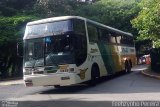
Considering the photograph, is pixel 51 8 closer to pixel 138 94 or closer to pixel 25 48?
pixel 25 48

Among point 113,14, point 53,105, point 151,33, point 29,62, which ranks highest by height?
point 113,14

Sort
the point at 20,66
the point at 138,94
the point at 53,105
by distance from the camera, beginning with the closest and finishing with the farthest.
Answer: the point at 53,105 < the point at 138,94 < the point at 20,66

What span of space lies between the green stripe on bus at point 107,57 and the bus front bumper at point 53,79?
4329 mm

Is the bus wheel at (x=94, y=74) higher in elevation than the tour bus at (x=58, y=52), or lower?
lower

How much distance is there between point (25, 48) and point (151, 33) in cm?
871

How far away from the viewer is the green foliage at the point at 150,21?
66.2 ft

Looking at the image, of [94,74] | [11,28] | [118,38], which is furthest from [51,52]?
[11,28]

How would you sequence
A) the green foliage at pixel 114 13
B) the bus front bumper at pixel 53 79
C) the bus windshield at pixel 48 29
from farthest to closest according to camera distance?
the green foliage at pixel 114 13
the bus windshield at pixel 48 29
the bus front bumper at pixel 53 79

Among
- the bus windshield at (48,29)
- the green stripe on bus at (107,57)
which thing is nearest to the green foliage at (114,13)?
the green stripe on bus at (107,57)

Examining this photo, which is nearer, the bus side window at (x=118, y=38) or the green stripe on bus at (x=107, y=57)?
Answer: the green stripe on bus at (x=107, y=57)

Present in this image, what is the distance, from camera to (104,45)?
1994 centimetres

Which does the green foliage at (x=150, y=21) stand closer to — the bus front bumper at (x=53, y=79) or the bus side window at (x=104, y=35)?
the bus side window at (x=104, y=35)

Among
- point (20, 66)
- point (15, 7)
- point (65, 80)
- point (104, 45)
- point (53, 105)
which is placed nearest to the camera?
point (53, 105)

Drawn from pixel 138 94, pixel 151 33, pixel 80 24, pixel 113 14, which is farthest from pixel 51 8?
pixel 138 94
